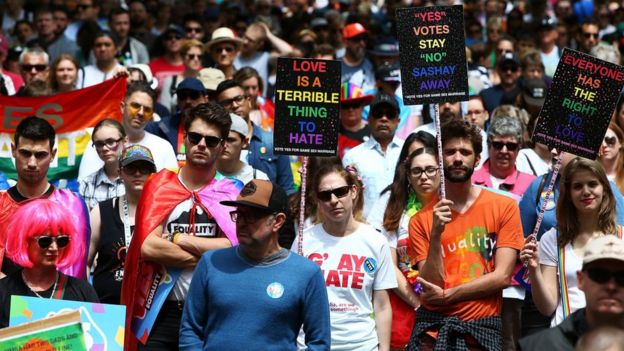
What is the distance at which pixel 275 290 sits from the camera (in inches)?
282

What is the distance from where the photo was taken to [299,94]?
29.8ft

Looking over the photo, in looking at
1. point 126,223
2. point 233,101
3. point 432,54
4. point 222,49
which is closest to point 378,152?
point 233,101

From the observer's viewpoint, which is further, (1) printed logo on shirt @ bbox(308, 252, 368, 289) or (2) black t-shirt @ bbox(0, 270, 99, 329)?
(1) printed logo on shirt @ bbox(308, 252, 368, 289)

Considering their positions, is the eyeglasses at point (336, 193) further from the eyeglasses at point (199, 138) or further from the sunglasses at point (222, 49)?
the sunglasses at point (222, 49)

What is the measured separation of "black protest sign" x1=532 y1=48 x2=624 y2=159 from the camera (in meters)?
8.67

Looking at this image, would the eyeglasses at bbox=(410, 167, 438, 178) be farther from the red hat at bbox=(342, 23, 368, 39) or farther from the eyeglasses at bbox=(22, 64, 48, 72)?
the red hat at bbox=(342, 23, 368, 39)

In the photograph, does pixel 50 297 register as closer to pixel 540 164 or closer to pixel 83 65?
pixel 540 164

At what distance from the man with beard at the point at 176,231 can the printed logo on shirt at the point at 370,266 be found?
0.87 meters

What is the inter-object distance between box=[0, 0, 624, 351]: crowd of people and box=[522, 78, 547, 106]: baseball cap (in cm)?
16

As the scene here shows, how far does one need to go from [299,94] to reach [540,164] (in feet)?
10.8

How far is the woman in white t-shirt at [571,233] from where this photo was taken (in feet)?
27.3

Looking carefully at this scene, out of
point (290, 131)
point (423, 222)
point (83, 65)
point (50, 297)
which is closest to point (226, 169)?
point (290, 131)

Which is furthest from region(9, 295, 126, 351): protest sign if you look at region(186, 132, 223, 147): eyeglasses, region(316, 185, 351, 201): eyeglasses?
region(316, 185, 351, 201): eyeglasses

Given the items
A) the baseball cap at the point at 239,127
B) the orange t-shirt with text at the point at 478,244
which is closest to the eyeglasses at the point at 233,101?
the baseball cap at the point at 239,127
